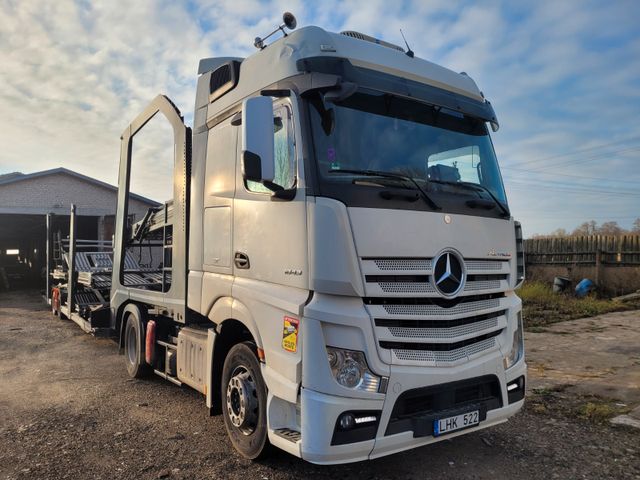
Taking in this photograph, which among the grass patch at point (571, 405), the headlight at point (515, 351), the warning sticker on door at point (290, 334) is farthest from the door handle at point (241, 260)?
the grass patch at point (571, 405)

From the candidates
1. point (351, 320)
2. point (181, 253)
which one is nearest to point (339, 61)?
point (351, 320)

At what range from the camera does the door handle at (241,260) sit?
12.4 feet

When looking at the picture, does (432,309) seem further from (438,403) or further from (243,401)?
(243,401)

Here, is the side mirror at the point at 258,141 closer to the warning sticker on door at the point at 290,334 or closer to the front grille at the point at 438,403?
the warning sticker on door at the point at 290,334

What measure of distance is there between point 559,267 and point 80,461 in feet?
50.4

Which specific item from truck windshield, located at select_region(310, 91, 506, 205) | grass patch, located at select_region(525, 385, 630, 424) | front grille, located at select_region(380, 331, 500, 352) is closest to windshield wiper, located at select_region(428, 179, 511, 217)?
truck windshield, located at select_region(310, 91, 506, 205)

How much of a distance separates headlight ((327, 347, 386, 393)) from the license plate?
50 cm

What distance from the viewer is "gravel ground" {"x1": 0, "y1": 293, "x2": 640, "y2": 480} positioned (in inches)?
145

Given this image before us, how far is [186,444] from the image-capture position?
4.21 metres

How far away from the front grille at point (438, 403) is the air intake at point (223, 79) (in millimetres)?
2962

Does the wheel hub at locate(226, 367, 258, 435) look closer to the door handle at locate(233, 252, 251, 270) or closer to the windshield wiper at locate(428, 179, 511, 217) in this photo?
the door handle at locate(233, 252, 251, 270)

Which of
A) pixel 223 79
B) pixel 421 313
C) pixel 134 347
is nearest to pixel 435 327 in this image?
pixel 421 313

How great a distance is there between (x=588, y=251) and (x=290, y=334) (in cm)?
1515

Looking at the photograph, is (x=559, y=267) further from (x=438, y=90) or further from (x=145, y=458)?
(x=145, y=458)
